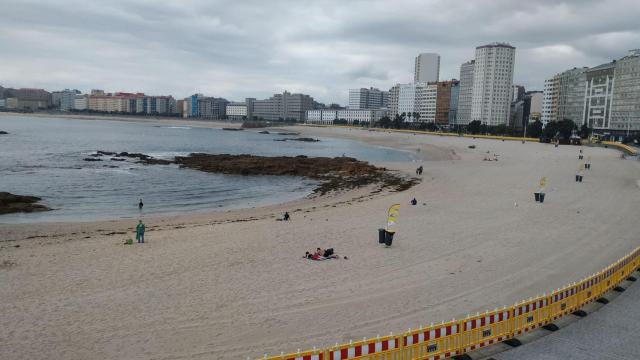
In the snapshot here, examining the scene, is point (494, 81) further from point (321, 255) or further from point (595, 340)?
point (595, 340)

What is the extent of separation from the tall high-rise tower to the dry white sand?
567 ft

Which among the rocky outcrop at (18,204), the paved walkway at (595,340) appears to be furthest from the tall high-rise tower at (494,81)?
the paved walkway at (595,340)

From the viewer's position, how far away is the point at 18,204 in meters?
29.8

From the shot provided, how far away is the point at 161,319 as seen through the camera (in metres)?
11.0

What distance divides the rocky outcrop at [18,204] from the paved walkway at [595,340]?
28.6m

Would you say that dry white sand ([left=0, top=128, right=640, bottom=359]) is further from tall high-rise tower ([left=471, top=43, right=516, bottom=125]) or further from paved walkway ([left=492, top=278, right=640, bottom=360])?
tall high-rise tower ([left=471, top=43, right=516, bottom=125])

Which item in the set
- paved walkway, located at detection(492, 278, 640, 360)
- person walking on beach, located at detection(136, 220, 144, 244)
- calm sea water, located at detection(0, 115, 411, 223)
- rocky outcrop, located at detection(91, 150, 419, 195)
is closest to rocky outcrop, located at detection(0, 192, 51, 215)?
calm sea water, located at detection(0, 115, 411, 223)

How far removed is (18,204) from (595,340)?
1232 inches

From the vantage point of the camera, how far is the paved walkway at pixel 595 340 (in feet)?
29.4

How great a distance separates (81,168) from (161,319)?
148ft

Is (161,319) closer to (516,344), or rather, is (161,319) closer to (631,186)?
(516,344)

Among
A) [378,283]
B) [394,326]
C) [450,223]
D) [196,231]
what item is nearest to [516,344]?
[394,326]

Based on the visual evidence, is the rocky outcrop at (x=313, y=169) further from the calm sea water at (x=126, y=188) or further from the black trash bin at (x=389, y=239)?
the black trash bin at (x=389, y=239)

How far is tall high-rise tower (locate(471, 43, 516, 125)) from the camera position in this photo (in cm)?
18888
